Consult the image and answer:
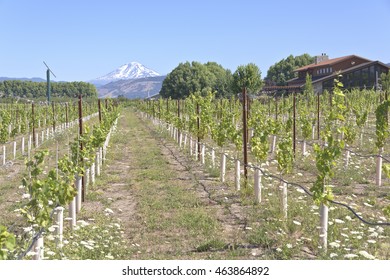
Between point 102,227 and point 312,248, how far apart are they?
11.6 feet

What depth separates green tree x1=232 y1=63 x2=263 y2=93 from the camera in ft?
220

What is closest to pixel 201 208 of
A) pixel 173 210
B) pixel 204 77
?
pixel 173 210

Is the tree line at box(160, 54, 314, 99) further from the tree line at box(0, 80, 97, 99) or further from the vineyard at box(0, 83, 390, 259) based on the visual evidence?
the vineyard at box(0, 83, 390, 259)

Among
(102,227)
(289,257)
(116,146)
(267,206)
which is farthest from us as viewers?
(116,146)

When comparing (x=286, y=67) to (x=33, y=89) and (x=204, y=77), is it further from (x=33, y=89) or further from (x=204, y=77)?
(x=33, y=89)

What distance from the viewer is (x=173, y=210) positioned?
29.1ft

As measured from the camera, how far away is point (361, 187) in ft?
34.9

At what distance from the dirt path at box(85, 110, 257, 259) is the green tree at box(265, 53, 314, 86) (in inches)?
2926

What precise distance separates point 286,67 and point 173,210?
270 feet

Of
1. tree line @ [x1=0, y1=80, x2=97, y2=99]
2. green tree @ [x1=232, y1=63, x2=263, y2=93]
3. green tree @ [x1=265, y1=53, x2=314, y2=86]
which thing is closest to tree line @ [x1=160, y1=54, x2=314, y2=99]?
green tree @ [x1=265, y1=53, x2=314, y2=86]

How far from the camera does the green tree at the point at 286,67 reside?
86.6m

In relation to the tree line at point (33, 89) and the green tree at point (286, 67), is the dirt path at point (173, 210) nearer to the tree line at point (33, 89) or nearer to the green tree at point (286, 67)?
the green tree at point (286, 67)
